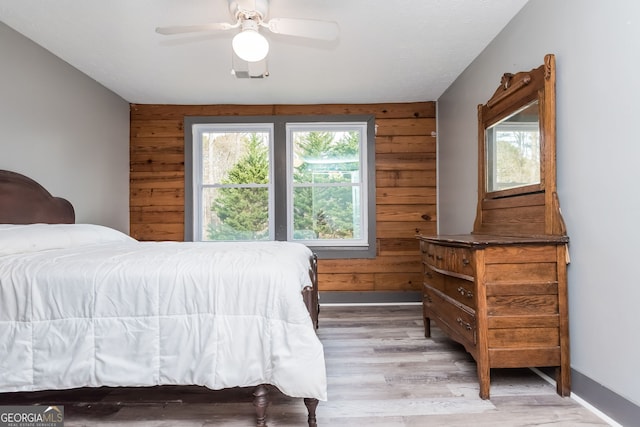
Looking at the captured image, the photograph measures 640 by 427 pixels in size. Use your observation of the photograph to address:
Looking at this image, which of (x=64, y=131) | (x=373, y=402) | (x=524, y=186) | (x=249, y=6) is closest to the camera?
(x=373, y=402)

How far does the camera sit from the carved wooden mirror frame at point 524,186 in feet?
6.08

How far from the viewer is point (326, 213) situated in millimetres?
3949

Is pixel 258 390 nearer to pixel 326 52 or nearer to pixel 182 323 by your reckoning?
pixel 182 323

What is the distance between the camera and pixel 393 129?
3.87 metres

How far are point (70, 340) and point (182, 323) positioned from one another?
0.47 metres

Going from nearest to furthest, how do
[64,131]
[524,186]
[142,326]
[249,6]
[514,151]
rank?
[142,326], [249,6], [524,186], [514,151], [64,131]

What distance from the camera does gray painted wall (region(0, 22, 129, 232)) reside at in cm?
243

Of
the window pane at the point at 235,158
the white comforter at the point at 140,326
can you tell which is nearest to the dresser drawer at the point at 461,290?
the white comforter at the point at 140,326

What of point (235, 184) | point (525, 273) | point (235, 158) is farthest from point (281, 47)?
point (525, 273)

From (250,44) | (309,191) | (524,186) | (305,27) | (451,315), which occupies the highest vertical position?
(305,27)

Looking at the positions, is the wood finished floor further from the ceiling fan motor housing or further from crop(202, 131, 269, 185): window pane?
crop(202, 131, 269, 185): window pane

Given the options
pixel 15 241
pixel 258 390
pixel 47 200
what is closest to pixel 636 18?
pixel 258 390

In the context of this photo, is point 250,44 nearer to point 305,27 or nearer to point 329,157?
point 305,27

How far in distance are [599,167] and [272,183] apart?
2.97m
